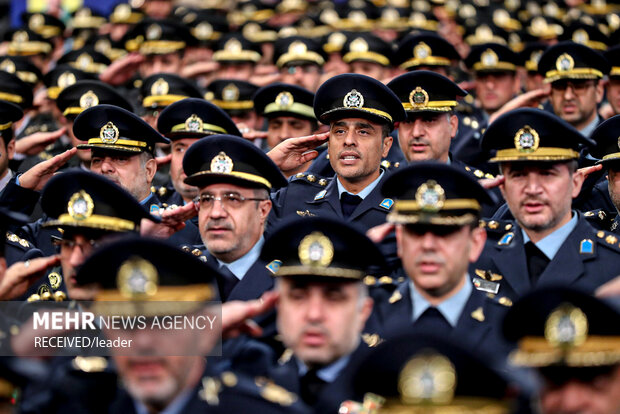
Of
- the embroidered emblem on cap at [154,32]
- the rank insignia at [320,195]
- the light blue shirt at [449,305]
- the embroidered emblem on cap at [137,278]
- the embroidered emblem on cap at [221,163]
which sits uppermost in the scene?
the embroidered emblem on cap at [154,32]

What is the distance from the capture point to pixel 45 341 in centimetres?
568

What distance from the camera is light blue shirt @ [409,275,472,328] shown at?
557 cm

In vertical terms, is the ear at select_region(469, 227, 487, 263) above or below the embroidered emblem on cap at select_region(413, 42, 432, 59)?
below

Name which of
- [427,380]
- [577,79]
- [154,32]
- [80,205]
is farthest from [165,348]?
[154,32]

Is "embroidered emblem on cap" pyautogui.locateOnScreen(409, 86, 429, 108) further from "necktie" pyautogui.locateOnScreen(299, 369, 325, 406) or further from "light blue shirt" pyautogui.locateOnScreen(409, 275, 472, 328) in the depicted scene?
"necktie" pyautogui.locateOnScreen(299, 369, 325, 406)

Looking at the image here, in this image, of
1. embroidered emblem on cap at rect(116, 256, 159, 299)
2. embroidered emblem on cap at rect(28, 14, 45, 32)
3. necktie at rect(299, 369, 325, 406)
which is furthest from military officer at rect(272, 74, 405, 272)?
embroidered emblem on cap at rect(28, 14, 45, 32)

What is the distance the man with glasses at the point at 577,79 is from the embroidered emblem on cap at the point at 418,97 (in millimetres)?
1649

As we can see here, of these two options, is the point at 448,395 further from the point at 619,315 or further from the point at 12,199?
the point at 12,199

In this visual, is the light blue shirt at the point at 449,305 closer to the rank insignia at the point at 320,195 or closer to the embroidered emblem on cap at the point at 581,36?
the rank insignia at the point at 320,195

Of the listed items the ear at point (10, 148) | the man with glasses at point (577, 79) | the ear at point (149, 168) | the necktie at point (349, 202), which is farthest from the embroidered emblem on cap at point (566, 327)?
the ear at point (10, 148)

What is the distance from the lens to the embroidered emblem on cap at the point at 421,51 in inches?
424

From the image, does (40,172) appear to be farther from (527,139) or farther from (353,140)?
(527,139)

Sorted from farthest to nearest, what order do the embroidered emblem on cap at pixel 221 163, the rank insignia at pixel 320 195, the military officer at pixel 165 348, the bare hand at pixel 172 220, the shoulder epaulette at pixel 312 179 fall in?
1. the shoulder epaulette at pixel 312 179
2. the rank insignia at pixel 320 195
3. the bare hand at pixel 172 220
4. the embroidered emblem on cap at pixel 221 163
5. the military officer at pixel 165 348

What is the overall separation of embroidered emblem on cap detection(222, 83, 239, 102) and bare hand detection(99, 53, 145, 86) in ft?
8.03
